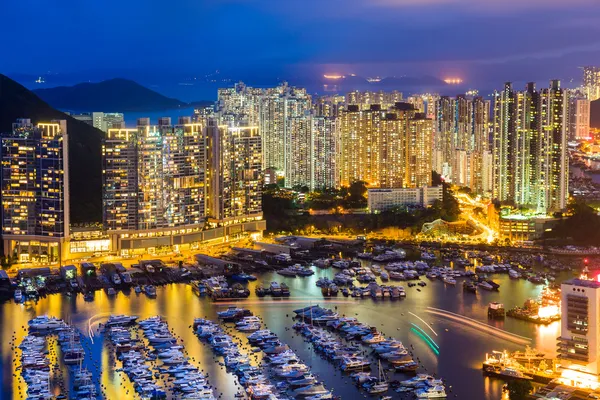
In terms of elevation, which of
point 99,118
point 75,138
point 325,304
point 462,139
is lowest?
point 325,304

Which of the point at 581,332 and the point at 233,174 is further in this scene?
the point at 233,174

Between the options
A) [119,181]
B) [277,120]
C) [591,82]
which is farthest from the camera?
[591,82]

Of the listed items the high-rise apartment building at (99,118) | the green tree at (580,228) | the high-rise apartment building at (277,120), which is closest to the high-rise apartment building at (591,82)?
the high-rise apartment building at (277,120)

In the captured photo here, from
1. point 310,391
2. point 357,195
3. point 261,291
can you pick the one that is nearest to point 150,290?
point 261,291

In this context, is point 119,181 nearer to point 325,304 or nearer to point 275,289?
point 275,289

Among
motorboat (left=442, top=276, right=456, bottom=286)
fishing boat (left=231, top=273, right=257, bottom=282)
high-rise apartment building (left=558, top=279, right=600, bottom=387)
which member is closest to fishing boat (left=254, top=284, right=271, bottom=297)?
fishing boat (left=231, top=273, right=257, bottom=282)

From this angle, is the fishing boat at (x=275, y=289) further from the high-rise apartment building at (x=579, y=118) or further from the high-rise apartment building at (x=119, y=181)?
the high-rise apartment building at (x=579, y=118)

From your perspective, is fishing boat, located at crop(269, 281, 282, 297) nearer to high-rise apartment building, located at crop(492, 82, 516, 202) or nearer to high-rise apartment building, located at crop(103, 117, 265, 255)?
high-rise apartment building, located at crop(103, 117, 265, 255)
